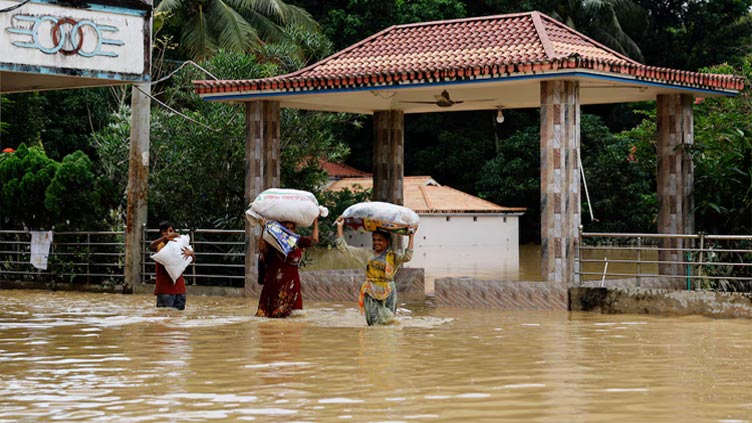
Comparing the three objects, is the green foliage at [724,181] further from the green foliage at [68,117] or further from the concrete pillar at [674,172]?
the green foliage at [68,117]

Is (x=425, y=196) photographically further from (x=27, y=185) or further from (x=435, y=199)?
(x=27, y=185)

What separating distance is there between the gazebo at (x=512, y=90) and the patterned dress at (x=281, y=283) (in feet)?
15.8

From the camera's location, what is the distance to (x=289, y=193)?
15.7 m

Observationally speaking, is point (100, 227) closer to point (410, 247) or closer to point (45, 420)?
point (410, 247)

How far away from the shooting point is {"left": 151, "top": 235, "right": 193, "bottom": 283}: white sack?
53.7 feet

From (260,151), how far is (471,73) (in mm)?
4890

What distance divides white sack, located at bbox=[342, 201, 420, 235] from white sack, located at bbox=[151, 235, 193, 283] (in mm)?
2590

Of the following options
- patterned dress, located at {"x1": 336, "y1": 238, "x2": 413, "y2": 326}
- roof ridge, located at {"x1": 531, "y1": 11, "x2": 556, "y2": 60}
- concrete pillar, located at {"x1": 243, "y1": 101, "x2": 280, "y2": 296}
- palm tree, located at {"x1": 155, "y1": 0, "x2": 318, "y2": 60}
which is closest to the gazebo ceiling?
roof ridge, located at {"x1": 531, "y1": 11, "x2": 556, "y2": 60}

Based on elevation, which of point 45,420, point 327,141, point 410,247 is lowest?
point 45,420

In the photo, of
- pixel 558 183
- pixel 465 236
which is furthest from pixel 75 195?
pixel 465 236

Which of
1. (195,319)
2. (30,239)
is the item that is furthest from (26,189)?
(195,319)

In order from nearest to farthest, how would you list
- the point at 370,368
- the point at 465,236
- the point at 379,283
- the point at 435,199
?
the point at 370,368 → the point at 379,283 → the point at 435,199 → the point at 465,236

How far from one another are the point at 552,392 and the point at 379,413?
169 cm

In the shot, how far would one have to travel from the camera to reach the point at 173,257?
16438 mm
